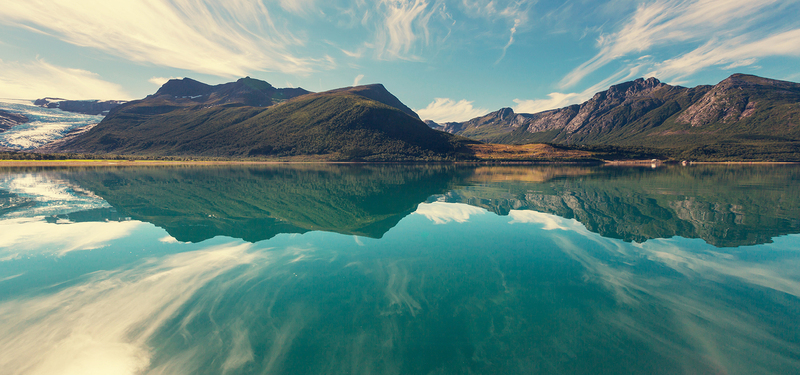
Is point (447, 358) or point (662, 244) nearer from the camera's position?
point (447, 358)

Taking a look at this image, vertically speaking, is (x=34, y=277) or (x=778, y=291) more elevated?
(x=34, y=277)

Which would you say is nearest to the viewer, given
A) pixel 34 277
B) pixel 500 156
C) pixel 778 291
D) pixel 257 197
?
pixel 778 291

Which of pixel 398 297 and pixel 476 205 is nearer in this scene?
pixel 398 297

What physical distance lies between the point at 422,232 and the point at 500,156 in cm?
18798

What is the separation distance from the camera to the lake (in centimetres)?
888

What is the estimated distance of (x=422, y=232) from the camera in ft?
80.2

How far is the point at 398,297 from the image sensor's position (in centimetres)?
1285

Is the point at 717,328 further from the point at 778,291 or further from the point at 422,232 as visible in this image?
the point at 422,232

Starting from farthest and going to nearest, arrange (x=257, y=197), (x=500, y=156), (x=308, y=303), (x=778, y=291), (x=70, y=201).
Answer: (x=500, y=156)
(x=257, y=197)
(x=70, y=201)
(x=778, y=291)
(x=308, y=303)

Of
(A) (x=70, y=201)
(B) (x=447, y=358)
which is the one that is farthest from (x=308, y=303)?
(A) (x=70, y=201)

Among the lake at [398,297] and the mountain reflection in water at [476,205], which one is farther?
the mountain reflection in water at [476,205]

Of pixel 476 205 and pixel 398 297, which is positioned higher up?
pixel 398 297

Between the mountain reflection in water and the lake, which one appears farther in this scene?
the mountain reflection in water

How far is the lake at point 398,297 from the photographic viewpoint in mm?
8875
